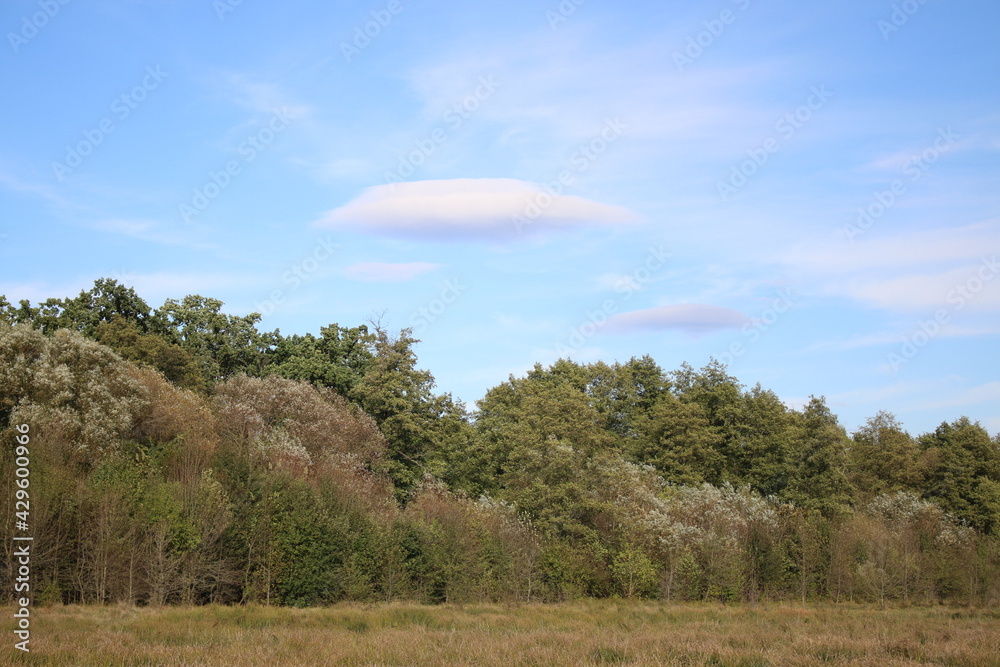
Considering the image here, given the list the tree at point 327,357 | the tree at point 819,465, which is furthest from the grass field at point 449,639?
the tree at point 327,357

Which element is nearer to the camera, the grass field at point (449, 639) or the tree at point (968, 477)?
the grass field at point (449, 639)

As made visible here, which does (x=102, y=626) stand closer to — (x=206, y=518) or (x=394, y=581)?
(x=206, y=518)

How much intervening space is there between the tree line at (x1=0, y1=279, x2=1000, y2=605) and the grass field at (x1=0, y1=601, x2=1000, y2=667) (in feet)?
12.1

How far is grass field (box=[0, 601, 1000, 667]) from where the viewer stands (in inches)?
738

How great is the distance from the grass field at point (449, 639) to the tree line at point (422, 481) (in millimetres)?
3678

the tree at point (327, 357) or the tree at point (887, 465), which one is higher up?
the tree at point (327, 357)

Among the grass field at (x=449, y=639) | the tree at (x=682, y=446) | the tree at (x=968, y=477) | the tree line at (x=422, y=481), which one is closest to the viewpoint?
the grass field at (x=449, y=639)

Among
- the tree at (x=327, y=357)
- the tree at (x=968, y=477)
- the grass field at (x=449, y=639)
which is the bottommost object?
the grass field at (x=449, y=639)

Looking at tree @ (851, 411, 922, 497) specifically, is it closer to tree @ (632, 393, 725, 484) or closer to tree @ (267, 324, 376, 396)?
tree @ (632, 393, 725, 484)

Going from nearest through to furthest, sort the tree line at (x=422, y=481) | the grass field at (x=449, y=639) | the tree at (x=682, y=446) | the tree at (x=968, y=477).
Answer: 1. the grass field at (x=449, y=639)
2. the tree line at (x=422, y=481)
3. the tree at (x=968, y=477)
4. the tree at (x=682, y=446)

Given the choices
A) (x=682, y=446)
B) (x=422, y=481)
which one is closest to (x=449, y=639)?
(x=422, y=481)

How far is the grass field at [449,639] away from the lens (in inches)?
738

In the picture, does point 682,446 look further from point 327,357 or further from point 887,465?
point 327,357

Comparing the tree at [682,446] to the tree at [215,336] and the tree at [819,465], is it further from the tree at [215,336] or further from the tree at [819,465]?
the tree at [215,336]
